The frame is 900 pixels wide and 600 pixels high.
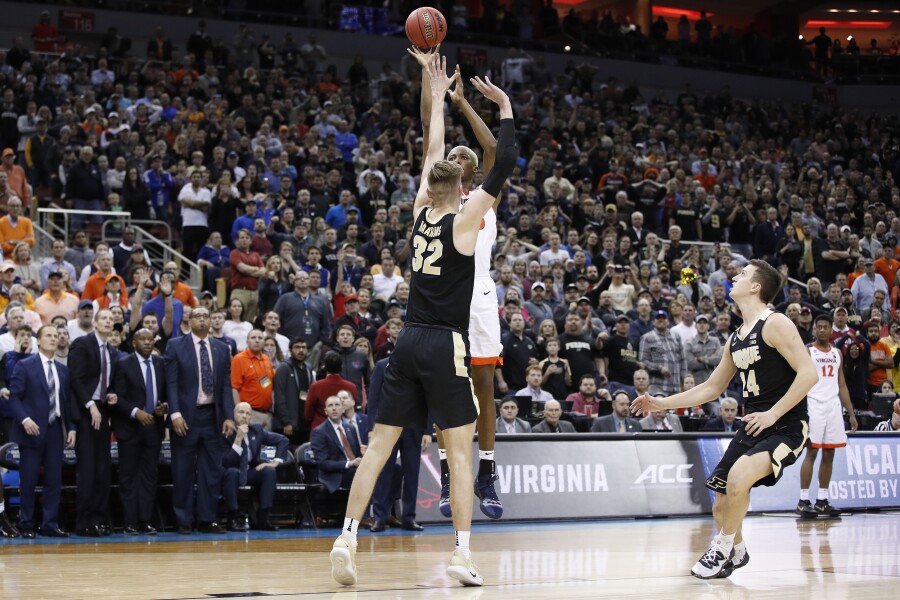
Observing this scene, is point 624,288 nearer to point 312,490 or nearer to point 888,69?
point 312,490

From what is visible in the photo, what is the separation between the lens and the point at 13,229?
16219 millimetres

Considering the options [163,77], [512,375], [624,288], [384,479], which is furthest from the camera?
[163,77]

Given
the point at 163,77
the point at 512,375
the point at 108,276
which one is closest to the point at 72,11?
the point at 163,77

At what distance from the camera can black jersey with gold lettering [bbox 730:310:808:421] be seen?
834 cm

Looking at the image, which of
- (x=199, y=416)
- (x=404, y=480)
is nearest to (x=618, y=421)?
(x=404, y=480)

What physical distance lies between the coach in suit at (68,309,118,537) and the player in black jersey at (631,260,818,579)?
643cm

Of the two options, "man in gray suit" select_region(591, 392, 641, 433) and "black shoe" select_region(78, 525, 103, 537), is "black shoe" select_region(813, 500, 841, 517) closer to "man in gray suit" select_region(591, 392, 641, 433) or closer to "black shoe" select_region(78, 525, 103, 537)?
"man in gray suit" select_region(591, 392, 641, 433)

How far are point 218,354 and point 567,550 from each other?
5014 millimetres

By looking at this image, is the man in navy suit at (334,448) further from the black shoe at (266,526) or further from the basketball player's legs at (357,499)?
the basketball player's legs at (357,499)

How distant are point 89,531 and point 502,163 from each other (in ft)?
23.7

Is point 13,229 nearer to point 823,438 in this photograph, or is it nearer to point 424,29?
point 424,29

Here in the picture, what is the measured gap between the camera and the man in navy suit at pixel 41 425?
39.2 ft

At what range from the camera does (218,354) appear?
12.9 metres

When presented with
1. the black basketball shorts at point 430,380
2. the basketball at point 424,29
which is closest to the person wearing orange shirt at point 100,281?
the basketball at point 424,29
